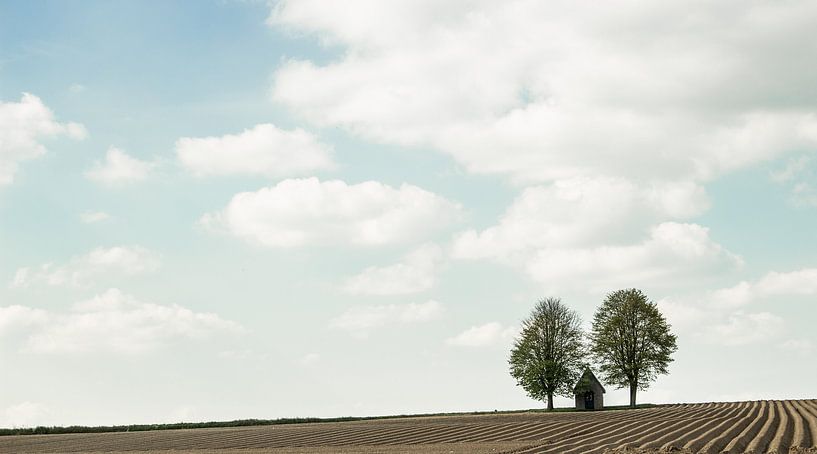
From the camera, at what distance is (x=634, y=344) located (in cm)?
7169

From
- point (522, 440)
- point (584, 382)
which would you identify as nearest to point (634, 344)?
point (584, 382)

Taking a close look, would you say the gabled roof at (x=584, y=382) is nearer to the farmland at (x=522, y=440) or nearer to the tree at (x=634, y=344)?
the tree at (x=634, y=344)

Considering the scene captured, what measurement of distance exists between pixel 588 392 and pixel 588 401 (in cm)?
79

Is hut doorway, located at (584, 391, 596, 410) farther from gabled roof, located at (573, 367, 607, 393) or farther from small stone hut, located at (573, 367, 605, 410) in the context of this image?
gabled roof, located at (573, 367, 607, 393)

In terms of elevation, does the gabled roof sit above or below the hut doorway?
above

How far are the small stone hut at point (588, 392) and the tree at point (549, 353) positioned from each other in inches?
27.0

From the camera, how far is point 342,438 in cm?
4031

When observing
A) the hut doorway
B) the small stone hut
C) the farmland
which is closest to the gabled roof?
the small stone hut

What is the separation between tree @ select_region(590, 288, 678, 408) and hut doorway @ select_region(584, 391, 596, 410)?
2.05 metres

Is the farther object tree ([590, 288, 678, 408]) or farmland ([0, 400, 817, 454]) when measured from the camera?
tree ([590, 288, 678, 408])

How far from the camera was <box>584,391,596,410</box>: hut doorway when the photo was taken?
72125 millimetres

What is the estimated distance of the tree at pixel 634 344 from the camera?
2810 inches

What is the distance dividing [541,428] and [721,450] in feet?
53.3

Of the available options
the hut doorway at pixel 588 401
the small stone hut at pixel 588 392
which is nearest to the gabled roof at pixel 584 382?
the small stone hut at pixel 588 392
